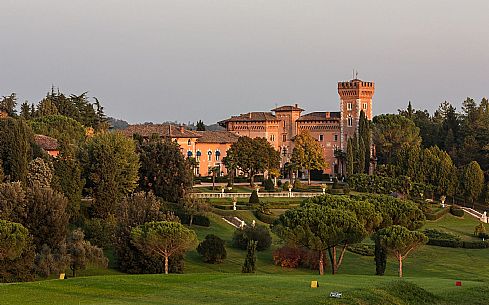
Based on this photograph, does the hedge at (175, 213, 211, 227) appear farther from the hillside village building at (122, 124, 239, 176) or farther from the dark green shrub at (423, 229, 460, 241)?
the hillside village building at (122, 124, 239, 176)

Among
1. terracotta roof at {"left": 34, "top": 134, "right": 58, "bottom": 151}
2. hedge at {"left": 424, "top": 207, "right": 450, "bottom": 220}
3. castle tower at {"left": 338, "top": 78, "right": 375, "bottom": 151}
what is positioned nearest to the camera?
terracotta roof at {"left": 34, "top": 134, "right": 58, "bottom": 151}

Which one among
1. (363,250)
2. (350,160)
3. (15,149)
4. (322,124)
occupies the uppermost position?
(322,124)

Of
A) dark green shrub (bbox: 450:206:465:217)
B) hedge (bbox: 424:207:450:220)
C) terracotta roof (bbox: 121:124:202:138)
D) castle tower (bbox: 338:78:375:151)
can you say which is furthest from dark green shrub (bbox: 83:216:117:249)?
castle tower (bbox: 338:78:375:151)

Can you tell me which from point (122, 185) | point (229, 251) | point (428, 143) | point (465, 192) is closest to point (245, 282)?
point (229, 251)

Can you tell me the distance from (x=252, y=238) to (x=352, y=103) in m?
57.3

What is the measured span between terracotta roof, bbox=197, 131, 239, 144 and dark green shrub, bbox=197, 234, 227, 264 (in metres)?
51.9

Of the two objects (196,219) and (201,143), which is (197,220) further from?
(201,143)

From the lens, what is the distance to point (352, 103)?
101875mm

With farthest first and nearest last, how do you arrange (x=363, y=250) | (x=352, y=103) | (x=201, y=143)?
(x=352, y=103)
(x=201, y=143)
(x=363, y=250)

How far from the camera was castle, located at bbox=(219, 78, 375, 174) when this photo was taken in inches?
3996

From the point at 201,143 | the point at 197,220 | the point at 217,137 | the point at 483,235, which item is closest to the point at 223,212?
the point at 197,220

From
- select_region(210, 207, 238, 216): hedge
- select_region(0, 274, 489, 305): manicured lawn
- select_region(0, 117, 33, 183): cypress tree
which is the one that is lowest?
select_region(0, 274, 489, 305): manicured lawn

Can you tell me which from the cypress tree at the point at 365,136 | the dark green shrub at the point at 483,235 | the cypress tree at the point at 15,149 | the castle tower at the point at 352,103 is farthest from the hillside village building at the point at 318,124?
the cypress tree at the point at 15,149

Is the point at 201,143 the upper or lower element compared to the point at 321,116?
lower
